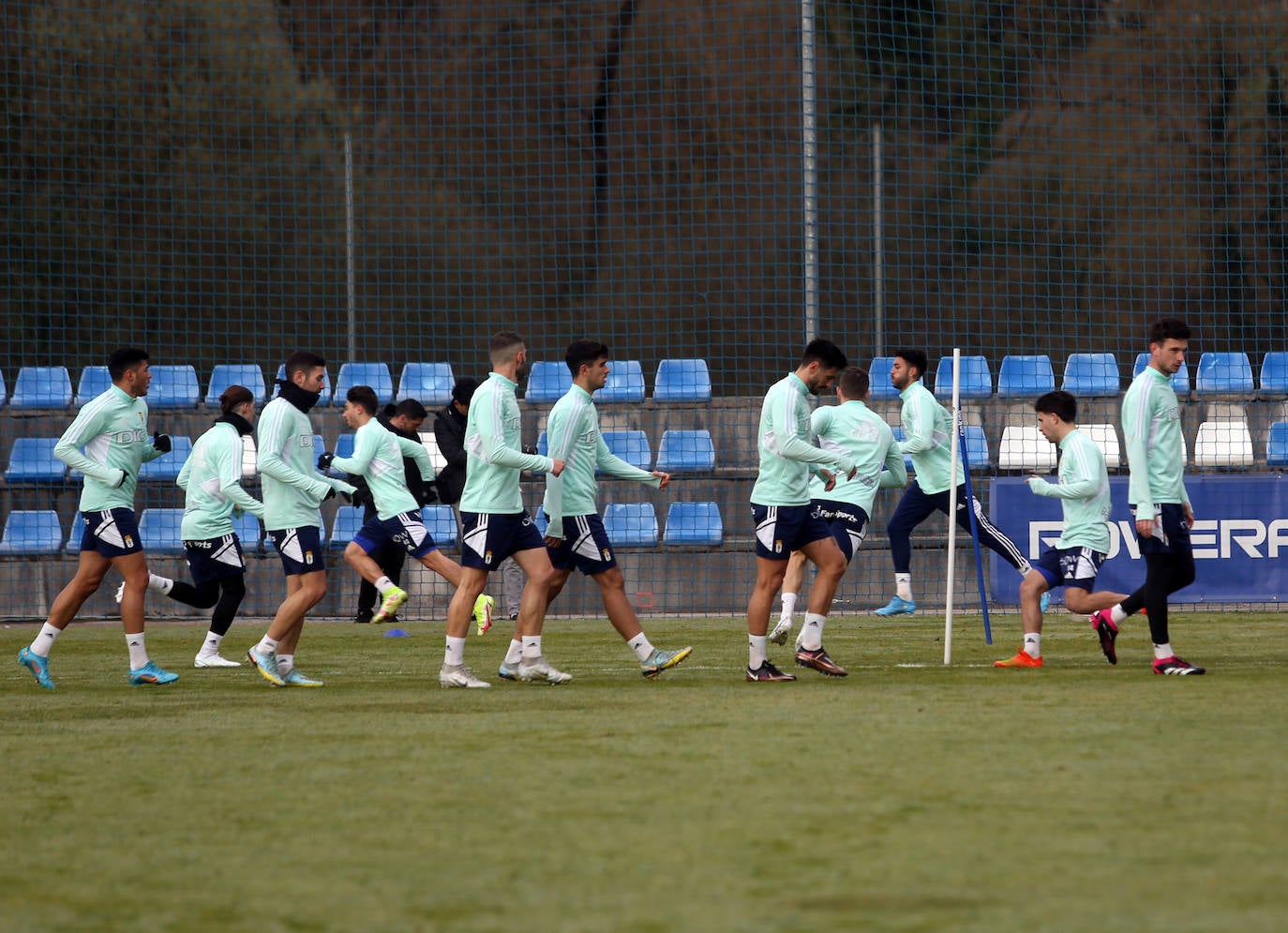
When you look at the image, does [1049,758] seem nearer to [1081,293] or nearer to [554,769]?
[554,769]

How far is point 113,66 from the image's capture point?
23.0m

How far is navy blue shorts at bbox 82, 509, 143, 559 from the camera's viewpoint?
9.27 metres

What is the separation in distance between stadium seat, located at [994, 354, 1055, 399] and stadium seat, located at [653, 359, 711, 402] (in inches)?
119

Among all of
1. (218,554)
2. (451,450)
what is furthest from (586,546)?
(451,450)

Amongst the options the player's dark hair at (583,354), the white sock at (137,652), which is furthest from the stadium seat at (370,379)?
the player's dark hair at (583,354)

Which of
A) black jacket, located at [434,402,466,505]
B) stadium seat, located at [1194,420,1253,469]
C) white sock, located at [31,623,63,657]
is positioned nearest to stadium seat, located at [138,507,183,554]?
black jacket, located at [434,402,466,505]

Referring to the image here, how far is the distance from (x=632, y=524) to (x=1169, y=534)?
7746 mm

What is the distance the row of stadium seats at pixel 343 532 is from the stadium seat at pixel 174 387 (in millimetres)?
1413

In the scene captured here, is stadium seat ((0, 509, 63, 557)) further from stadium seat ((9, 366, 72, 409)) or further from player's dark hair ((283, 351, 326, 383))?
player's dark hair ((283, 351, 326, 383))

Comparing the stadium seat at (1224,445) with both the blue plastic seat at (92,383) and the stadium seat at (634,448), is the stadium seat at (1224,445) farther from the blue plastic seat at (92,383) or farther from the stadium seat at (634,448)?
the blue plastic seat at (92,383)

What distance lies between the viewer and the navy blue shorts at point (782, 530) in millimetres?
8555

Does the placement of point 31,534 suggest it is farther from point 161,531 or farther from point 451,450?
point 451,450

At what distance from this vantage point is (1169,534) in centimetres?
860

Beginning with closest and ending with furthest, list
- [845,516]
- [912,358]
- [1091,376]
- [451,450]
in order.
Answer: [845,516]
[912,358]
[451,450]
[1091,376]
